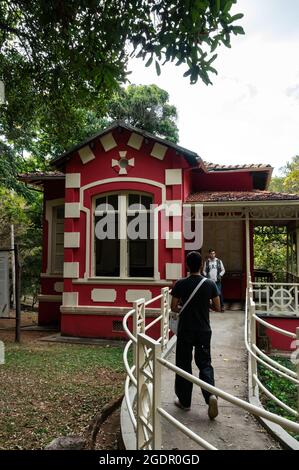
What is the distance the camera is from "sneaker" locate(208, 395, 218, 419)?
13.5 feet

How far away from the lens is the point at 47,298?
1224 cm

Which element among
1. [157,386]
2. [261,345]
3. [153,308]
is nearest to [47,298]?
[153,308]

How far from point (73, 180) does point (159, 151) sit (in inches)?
102

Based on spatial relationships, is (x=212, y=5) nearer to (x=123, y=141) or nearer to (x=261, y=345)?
(x=123, y=141)

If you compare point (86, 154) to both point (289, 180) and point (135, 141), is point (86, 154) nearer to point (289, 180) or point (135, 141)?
point (135, 141)

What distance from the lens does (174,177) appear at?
10.3 meters

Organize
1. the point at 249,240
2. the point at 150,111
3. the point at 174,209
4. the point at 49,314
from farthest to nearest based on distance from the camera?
the point at 150,111 < the point at 49,314 < the point at 249,240 < the point at 174,209

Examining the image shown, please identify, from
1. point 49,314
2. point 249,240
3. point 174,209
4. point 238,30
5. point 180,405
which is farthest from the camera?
point 49,314

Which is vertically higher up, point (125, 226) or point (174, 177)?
point (174, 177)

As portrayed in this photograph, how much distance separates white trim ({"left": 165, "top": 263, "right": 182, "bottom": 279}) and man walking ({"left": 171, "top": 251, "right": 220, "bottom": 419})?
5475 millimetres

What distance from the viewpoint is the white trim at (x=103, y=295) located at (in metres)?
10.4

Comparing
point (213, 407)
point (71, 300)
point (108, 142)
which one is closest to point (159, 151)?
point (108, 142)

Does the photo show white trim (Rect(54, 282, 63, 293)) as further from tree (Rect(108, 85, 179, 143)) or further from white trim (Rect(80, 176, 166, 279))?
tree (Rect(108, 85, 179, 143))
